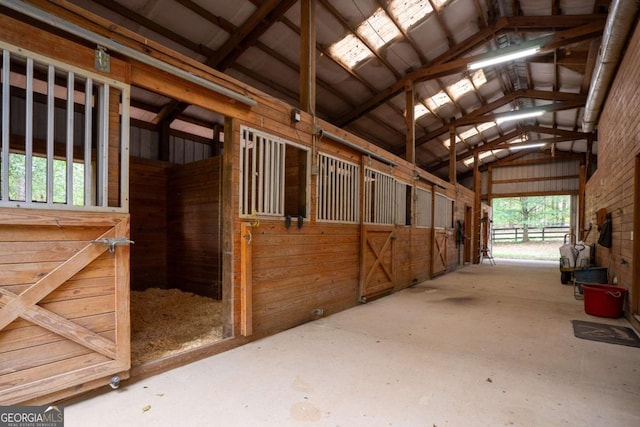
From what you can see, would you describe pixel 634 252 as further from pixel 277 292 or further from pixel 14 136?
Answer: pixel 14 136

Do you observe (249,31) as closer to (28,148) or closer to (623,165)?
(28,148)

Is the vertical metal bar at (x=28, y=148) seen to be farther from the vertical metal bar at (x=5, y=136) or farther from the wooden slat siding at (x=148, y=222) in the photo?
the wooden slat siding at (x=148, y=222)

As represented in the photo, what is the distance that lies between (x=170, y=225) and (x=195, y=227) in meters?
0.74

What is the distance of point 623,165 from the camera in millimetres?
4203

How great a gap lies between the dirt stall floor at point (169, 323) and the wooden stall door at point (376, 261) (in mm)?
2086

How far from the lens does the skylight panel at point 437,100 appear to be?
313 inches

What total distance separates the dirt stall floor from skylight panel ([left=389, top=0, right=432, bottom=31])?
5.14m

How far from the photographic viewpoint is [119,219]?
6.84 feet

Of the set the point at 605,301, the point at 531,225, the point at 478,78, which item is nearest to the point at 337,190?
the point at 605,301

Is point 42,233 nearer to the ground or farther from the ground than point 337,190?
nearer to the ground

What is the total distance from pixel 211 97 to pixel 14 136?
360cm

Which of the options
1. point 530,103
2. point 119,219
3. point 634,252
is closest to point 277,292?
point 119,219

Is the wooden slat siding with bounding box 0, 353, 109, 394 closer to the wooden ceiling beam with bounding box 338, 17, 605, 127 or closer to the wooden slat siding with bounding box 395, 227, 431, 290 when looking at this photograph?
the wooden slat siding with bounding box 395, 227, 431, 290

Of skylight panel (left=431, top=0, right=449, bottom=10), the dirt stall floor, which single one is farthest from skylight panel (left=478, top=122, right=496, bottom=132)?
the dirt stall floor
